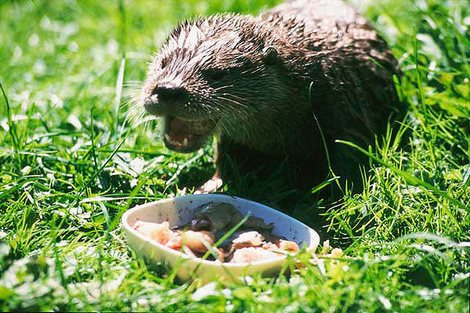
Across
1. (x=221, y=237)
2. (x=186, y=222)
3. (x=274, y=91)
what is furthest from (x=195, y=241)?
(x=274, y=91)

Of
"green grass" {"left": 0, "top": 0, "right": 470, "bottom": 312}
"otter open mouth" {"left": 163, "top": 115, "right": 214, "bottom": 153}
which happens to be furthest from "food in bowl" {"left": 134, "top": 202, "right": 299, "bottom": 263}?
"otter open mouth" {"left": 163, "top": 115, "right": 214, "bottom": 153}

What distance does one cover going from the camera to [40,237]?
3750 mm

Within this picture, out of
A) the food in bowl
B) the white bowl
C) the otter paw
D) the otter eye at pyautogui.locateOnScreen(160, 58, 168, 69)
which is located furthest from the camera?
the otter paw

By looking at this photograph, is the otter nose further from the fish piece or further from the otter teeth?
the fish piece

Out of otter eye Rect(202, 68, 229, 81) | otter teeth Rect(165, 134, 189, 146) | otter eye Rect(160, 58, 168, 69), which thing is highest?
otter eye Rect(160, 58, 168, 69)

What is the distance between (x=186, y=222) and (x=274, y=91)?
3.06 ft

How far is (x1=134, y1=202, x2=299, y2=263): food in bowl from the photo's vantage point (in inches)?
133

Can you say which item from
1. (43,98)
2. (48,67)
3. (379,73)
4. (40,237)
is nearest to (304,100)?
(379,73)

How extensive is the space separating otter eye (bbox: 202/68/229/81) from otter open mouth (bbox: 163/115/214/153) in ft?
0.81

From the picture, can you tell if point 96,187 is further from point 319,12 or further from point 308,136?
point 319,12

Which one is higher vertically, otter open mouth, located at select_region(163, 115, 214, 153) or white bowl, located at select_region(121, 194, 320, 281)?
otter open mouth, located at select_region(163, 115, 214, 153)

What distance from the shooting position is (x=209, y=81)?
162 inches

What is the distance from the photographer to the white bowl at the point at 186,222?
3236 millimetres

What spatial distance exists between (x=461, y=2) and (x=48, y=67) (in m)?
3.33
